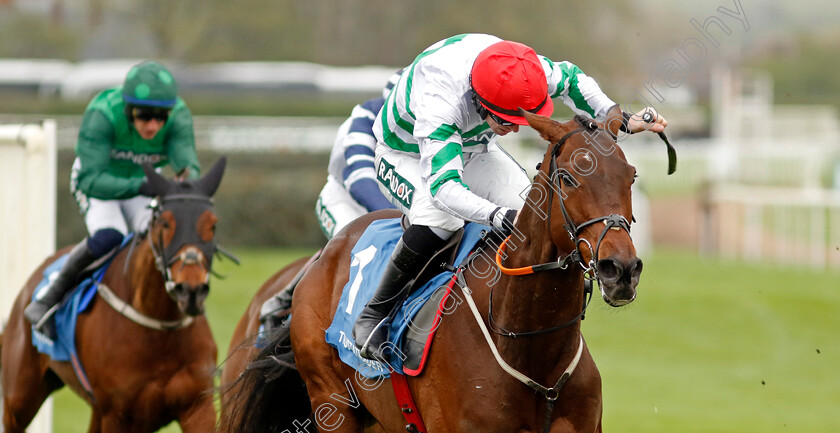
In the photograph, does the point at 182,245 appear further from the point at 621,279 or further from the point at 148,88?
the point at 621,279

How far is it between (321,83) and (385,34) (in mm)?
3996

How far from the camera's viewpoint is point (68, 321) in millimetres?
6051

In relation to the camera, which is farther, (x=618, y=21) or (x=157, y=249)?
(x=618, y=21)


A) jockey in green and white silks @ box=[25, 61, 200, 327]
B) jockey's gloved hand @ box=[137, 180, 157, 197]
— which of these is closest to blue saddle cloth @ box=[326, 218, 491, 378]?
jockey's gloved hand @ box=[137, 180, 157, 197]

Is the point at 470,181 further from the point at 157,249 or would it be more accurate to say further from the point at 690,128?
the point at 690,128

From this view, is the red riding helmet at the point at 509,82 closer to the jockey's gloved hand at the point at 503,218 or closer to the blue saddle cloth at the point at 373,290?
the jockey's gloved hand at the point at 503,218

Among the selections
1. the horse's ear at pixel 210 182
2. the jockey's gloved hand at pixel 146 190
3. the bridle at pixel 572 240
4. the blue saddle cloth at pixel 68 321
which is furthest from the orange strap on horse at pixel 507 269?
the blue saddle cloth at pixel 68 321

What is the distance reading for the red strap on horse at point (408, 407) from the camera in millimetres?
3963

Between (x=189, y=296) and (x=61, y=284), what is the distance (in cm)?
112

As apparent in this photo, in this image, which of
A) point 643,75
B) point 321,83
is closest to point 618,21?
point 643,75

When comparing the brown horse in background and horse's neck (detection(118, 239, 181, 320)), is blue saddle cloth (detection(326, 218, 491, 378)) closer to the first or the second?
the brown horse in background

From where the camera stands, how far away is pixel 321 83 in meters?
28.3

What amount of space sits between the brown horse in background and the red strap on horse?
1653 mm

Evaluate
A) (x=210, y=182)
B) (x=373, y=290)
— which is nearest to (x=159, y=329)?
(x=210, y=182)
